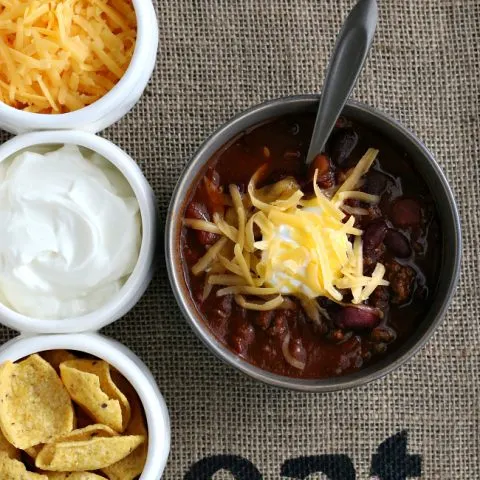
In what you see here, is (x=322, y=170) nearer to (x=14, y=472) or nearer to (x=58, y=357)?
(x=58, y=357)

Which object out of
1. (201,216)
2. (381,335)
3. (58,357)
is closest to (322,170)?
(201,216)

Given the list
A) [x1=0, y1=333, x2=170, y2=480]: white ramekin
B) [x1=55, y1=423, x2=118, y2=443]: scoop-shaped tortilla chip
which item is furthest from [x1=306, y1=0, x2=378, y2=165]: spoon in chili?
[x1=55, y1=423, x2=118, y2=443]: scoop-shaped tortilla chip

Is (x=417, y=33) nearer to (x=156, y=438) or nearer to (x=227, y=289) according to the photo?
(x=227, y=289)

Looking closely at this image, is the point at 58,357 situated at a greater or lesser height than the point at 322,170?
lesser

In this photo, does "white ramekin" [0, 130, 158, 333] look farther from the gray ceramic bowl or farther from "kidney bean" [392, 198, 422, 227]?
"kidney bean" [392, 198, 422, 227]

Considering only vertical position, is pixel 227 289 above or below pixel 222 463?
above

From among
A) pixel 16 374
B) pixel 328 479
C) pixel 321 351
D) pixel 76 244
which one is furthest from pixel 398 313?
pixel 16 374
